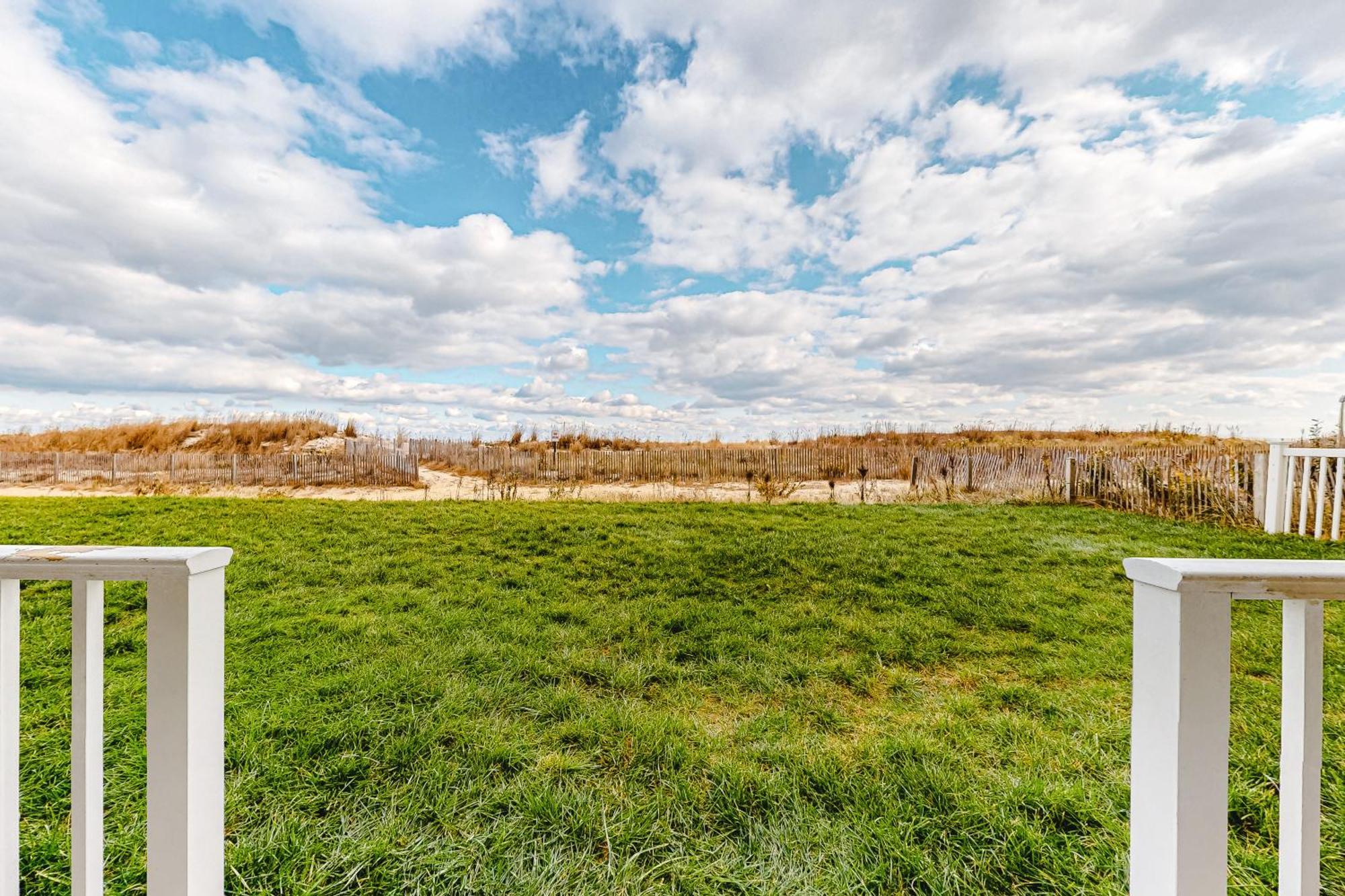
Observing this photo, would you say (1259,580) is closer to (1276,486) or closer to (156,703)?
(156,703)

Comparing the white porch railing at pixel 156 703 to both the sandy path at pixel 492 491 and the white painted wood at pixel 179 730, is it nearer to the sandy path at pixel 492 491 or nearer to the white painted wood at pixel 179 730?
the white painted wood at pixel 179 730

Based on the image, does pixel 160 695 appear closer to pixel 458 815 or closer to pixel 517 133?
pixel 458 815

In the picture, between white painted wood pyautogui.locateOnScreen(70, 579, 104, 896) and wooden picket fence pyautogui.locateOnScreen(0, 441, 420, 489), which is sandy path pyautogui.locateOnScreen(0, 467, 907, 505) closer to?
wooden picket fence pyautogui.locateOnScreen(0, 441, 420, 489)

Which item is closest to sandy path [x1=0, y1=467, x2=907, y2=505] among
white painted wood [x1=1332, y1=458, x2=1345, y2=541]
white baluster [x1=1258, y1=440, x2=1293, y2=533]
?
white baluster [x1=1258, y1=440, x2=1293, y2=533]

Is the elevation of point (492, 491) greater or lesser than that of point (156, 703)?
lesser

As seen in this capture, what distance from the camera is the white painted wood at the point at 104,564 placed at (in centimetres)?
92

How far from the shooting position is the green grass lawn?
61.1 inches

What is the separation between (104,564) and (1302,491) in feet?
31.1

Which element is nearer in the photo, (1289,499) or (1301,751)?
(1301,751)

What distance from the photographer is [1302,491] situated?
6012 millimetres

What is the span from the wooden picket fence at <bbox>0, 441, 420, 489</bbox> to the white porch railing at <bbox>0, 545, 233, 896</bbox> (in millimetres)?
14050

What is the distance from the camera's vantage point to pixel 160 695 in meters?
0.94

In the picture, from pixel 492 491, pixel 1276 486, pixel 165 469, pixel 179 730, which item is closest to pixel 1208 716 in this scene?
pixel 179 730

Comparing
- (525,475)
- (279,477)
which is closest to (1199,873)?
(525,475)
